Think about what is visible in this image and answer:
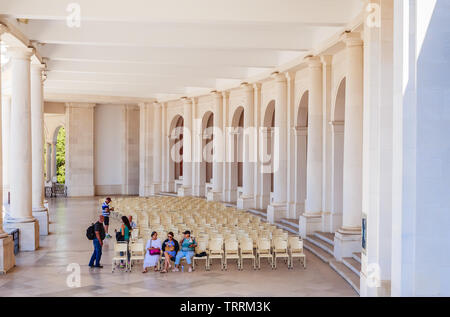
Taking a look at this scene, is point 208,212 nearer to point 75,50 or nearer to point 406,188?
point 75,50

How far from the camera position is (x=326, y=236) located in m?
17.8

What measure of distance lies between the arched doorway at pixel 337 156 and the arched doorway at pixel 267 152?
790 cm

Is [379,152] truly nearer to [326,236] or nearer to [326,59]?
[326,236]

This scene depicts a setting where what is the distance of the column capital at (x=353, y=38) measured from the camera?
14984 mm

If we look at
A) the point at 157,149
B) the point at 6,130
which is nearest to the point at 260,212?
the point at 157,149

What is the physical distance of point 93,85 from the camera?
3170 cm

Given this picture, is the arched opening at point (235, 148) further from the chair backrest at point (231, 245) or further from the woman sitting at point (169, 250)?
the woman sitting at point (169, 250)

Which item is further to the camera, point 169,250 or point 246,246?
point 246,246

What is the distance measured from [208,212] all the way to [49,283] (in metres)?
9.82

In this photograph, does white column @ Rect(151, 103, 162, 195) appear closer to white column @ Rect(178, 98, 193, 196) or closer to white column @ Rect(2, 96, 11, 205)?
white column @ Rect(178, 98, 193, 196)

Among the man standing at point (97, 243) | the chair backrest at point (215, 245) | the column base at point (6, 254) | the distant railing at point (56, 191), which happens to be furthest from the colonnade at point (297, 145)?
the distant railing at point (56, 191)

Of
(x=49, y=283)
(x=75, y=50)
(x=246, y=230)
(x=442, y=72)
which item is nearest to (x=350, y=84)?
(x=246, y=230)

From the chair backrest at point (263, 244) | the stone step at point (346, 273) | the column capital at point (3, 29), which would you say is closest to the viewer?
the stone step at point (346, 273)

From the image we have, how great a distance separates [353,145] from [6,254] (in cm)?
1036
